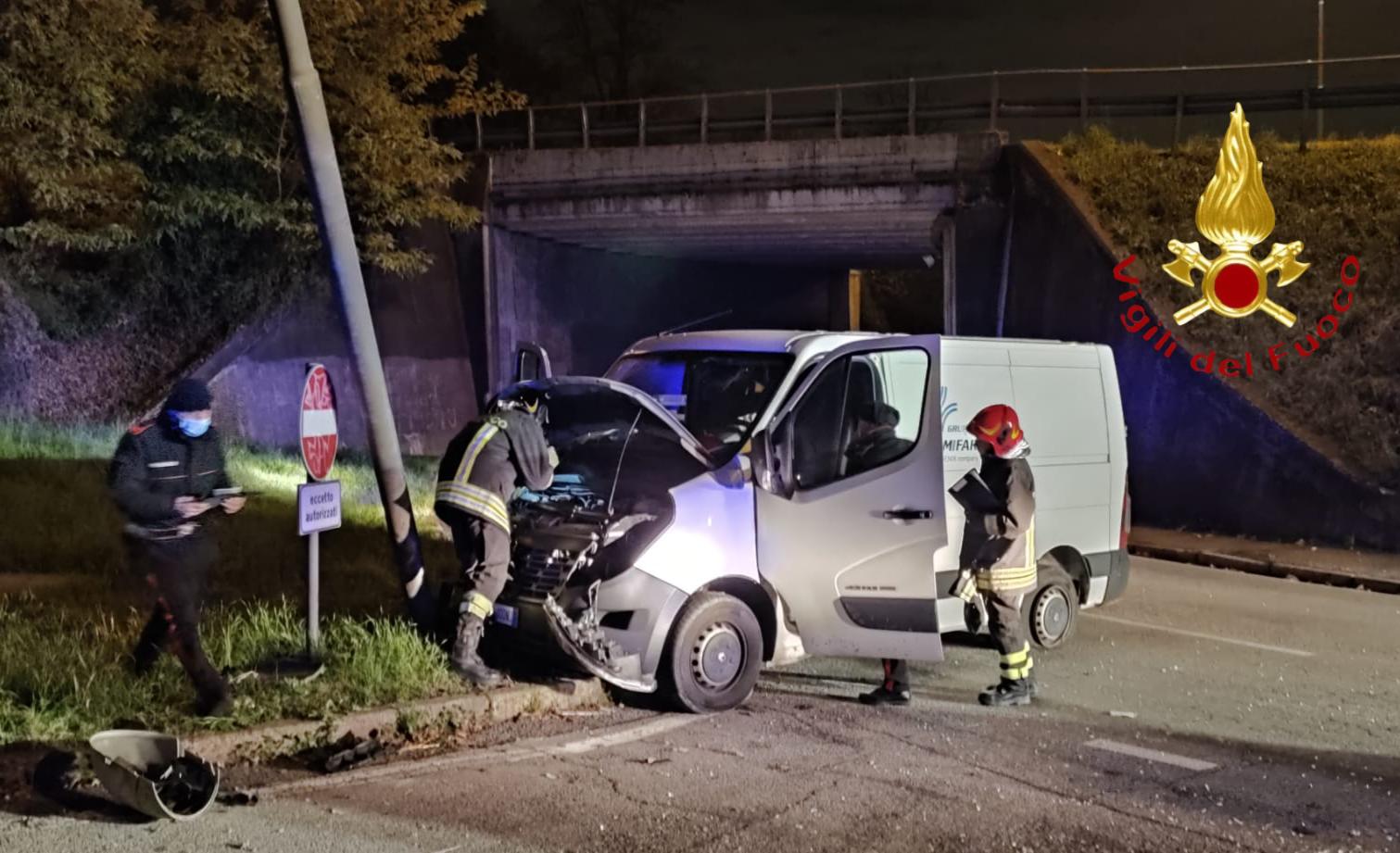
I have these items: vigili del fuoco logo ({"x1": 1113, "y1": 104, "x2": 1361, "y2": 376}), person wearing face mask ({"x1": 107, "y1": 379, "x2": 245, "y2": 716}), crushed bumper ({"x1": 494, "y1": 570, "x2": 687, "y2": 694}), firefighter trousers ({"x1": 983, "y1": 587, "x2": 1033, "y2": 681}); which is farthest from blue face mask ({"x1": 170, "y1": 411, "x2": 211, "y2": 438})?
vigili del fuoco logo ({"x1": 1113, "y1": 104, "x2": 1361, "y2": 376})

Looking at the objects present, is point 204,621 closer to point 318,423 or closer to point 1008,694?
point 318,423

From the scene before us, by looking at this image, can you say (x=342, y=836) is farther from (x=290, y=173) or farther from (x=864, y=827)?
(x=290, y=173)

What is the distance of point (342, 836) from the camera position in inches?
185

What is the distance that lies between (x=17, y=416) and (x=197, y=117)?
18.4ft

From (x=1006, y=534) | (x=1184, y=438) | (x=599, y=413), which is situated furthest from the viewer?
(x=1184, y=438)

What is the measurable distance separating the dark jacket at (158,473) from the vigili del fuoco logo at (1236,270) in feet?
44.4

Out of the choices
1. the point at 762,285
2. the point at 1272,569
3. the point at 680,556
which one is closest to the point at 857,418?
the point at 680,556

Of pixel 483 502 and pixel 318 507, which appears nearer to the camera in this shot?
pixel 483 502

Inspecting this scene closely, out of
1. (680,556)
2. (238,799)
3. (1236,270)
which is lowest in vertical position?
(238,799)

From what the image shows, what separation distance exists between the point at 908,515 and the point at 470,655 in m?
2.40

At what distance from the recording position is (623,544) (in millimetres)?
6492

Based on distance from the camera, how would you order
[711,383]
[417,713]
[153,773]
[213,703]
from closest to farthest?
[153,773], [213,703], [417,713], [711,383]

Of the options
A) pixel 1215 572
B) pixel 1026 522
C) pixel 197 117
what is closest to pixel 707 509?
pixel 1026 522

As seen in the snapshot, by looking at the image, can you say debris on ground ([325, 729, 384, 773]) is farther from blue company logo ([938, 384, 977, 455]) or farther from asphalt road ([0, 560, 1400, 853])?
blue company logo ([938, 384, 977, 455])
